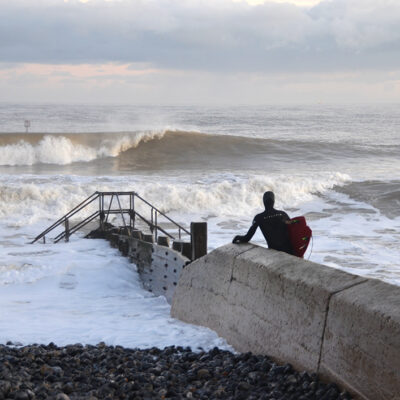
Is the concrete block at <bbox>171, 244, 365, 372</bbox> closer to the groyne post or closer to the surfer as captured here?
the surfer

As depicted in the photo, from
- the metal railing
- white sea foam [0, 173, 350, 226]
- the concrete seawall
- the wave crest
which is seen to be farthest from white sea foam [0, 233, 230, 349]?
the wave crest

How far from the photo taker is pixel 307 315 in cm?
433

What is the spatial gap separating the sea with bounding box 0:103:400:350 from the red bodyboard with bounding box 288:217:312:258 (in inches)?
44.2

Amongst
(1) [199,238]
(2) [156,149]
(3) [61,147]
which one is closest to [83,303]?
(1) [199,238]

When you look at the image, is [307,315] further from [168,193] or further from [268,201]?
[168,193]

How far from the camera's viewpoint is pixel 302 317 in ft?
14.4

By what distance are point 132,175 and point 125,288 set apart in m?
20.3

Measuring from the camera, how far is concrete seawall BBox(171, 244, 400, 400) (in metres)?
3.62

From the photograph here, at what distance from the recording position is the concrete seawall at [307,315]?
3619 mm

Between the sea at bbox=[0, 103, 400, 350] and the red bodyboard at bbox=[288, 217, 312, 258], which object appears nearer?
the red bodyboard at bbox=[288, 217, 312, 258]

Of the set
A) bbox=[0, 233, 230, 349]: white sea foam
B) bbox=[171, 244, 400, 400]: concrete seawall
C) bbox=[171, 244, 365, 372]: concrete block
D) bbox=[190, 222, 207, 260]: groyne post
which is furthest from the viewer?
bbox=[190, 222, 207, 260]: groyne post

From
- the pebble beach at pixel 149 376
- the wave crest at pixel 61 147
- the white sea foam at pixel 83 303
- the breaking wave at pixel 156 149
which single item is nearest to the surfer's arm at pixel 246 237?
the white sea foam at pixel 83 303

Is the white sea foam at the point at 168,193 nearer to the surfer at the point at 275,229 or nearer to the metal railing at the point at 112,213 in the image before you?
the metal railing at the point at 112,213

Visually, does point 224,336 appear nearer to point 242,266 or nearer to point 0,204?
point 242,266
